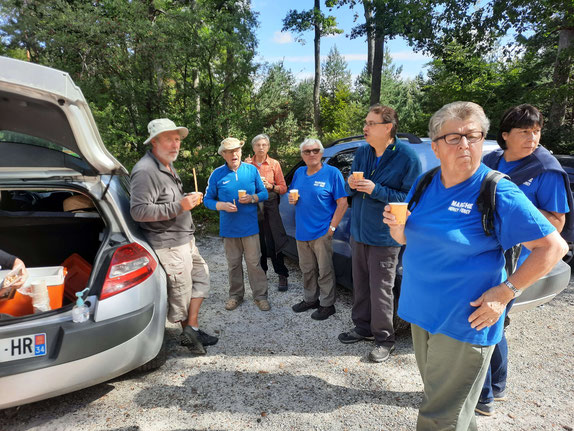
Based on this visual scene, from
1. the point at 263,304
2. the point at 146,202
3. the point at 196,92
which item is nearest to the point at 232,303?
the point at 263,304

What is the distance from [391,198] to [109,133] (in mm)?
6784

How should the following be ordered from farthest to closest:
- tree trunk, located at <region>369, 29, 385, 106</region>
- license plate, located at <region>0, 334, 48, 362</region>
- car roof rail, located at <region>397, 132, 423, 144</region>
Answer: tree trunk, located at <region>369, 29, 385, 106</region>
car roof rail, located at <region>397, 132, 423, 144</region>
license plate, located at <region>0, 334, 48, 362</region>

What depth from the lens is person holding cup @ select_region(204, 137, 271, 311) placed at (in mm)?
3656

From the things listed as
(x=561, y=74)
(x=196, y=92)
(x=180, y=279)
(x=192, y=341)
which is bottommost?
(x=192, y=341)

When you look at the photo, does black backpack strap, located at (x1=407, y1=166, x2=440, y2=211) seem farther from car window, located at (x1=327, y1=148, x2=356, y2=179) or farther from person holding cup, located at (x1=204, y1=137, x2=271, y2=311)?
car window, located at (x1=327, y1=148, x2=356, y2=179)

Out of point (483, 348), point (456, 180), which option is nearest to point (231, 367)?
point (483, 348)

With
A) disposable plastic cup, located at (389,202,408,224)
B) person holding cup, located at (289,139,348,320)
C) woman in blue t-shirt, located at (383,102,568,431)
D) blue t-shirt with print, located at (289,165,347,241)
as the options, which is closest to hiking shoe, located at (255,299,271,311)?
person holding cup, located at (289,139,348,320)

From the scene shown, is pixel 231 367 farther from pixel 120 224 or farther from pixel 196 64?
pixel 196 64

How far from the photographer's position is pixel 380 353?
2.87m

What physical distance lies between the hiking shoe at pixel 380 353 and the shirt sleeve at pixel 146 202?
1934mm

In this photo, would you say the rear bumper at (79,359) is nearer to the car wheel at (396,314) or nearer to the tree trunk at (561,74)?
the car wheel at (396,314)

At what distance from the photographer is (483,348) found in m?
1.49

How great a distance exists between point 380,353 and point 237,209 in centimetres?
191

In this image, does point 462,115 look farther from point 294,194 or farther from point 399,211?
point 294,194
